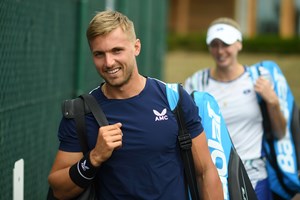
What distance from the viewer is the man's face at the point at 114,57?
10.9ft

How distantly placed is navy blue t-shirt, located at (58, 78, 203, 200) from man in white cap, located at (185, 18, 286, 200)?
1817 mm

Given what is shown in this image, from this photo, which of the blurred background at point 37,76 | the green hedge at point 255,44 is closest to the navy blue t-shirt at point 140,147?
the blurred background at point 37,76

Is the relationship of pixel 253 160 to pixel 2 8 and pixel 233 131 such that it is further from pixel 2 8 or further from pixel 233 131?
pixel 2 8

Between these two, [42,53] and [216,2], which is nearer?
[42,53]

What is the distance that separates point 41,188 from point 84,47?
2.17m

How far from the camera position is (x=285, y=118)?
5309 mm

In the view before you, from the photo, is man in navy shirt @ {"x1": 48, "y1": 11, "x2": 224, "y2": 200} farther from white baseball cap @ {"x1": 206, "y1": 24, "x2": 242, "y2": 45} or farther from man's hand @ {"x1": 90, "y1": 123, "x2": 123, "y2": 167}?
white baseball cap @ {"x1": 206, "y1": 24, "x2": 242, "y2": 45}

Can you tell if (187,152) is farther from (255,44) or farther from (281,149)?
(255,44)

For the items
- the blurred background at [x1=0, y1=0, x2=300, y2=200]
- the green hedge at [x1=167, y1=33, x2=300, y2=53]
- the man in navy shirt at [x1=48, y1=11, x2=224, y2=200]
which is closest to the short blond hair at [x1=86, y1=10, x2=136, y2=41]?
the man in navy shirt at [x1=48, y1=11, x2=224, y2=200]

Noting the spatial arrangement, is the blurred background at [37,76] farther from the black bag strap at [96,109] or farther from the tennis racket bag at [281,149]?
the tennis racket bag at [281,149]

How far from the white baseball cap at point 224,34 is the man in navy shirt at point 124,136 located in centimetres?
177

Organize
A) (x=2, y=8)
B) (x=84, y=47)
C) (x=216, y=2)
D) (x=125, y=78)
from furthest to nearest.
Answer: (x=216, y=2) < (x=84, y=47) < (x=2, y=8) < (x=125, y=78)

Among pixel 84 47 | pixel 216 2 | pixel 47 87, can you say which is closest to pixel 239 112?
pixel 47 87

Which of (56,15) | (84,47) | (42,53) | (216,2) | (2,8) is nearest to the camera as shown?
(2,8)
